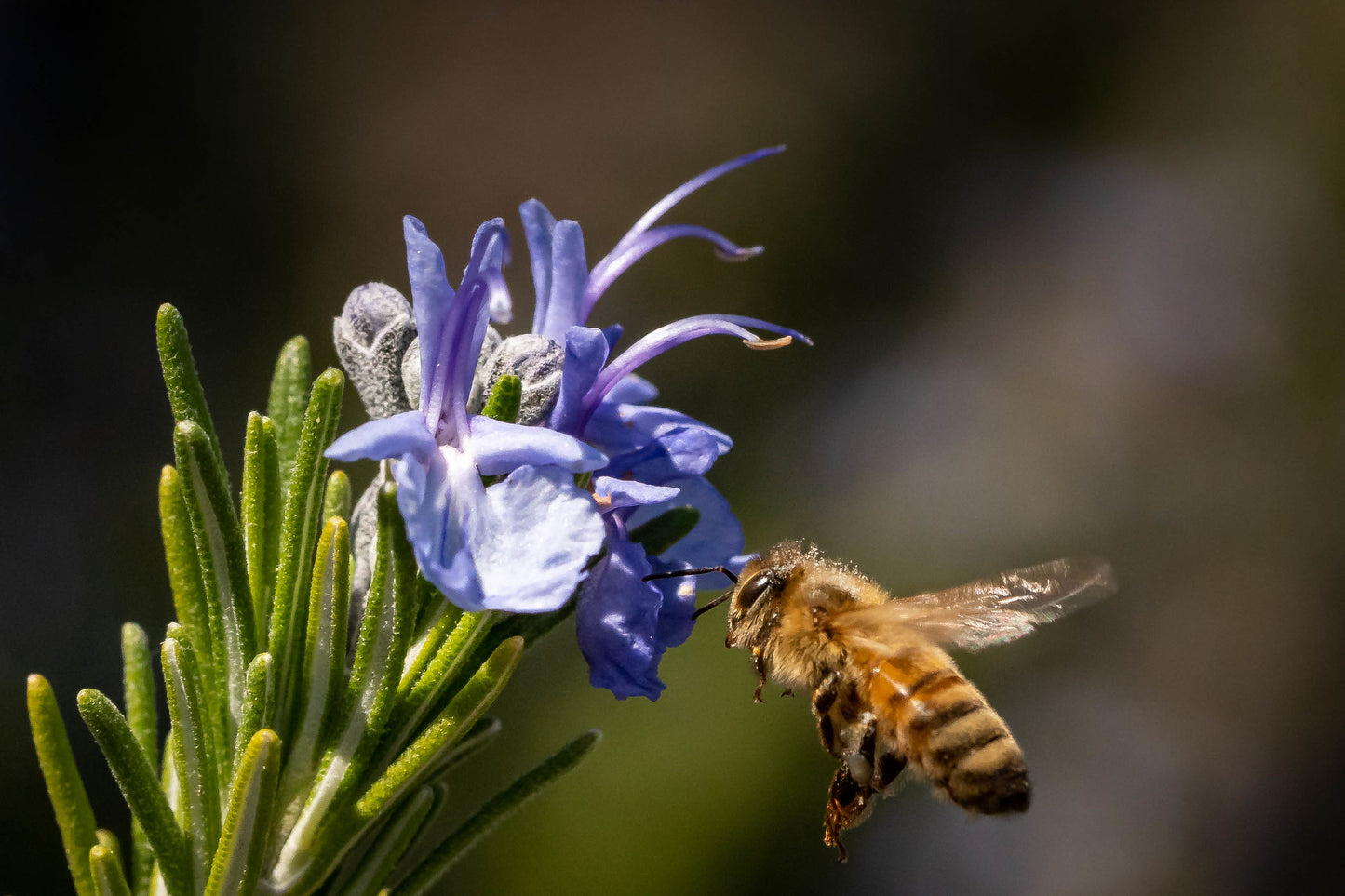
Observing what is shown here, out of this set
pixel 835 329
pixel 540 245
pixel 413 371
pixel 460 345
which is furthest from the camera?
pixel 835 329

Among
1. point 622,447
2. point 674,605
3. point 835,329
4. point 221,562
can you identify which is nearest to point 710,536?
point 674,605

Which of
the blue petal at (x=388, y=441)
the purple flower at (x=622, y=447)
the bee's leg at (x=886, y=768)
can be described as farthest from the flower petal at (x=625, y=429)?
the bee's leg at (x=886, y=768)

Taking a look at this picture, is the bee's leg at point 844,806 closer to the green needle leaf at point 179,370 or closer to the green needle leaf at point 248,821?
the green needle leaf at point 248,821

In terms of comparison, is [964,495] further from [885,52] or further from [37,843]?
[37,843]

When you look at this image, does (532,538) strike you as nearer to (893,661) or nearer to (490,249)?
(490,249)

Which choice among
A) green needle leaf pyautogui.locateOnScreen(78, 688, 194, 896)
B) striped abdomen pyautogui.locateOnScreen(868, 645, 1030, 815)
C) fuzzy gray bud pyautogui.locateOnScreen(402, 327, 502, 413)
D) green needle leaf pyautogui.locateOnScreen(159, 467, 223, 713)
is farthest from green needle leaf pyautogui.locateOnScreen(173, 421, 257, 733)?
striped abdomen pyautogui.locateOnScreen(868, 645, 1030, 815)

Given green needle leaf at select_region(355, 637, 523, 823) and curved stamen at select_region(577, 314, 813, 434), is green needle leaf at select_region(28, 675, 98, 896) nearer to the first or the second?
green needle leaf at select_region(355, 637, 523, 823)
